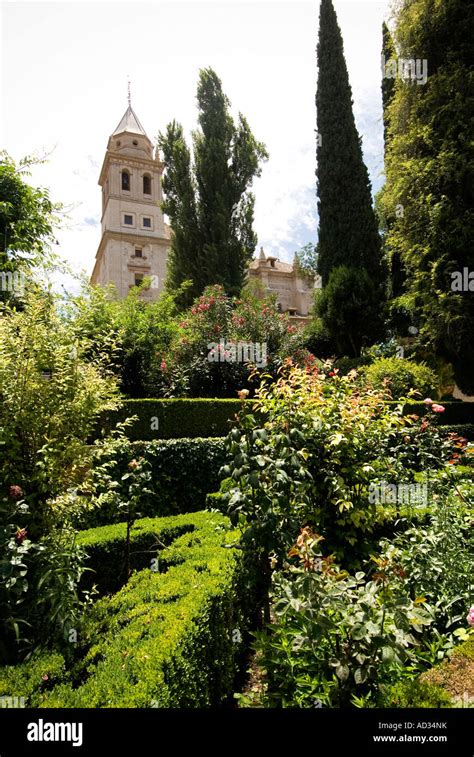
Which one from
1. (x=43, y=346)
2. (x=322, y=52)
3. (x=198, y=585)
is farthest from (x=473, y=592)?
(x=322, y=52)

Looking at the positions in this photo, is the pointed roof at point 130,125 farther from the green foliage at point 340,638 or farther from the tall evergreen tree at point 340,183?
the green foliage at point 340,638

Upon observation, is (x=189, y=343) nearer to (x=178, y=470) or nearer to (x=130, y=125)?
(x=178, y=470)

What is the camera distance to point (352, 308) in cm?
1661

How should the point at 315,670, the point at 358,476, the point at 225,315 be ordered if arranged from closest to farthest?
the point at 315,670 → the point at 358,476 → the point at 225,315

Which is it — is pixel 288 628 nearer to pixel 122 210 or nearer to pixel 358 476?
pixel 358 476

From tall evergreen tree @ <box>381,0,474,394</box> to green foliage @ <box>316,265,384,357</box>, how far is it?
457cm

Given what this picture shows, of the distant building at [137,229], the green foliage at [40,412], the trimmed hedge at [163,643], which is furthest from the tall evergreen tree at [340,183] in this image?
the distant building at [137,229]

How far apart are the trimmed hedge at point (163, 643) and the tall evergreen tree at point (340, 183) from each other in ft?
50.1

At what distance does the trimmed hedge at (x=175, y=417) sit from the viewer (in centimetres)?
763

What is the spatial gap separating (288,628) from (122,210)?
135 feet

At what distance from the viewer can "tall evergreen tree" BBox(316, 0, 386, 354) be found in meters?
17.5

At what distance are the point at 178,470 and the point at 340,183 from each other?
15339mm

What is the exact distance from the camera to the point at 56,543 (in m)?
2.96
